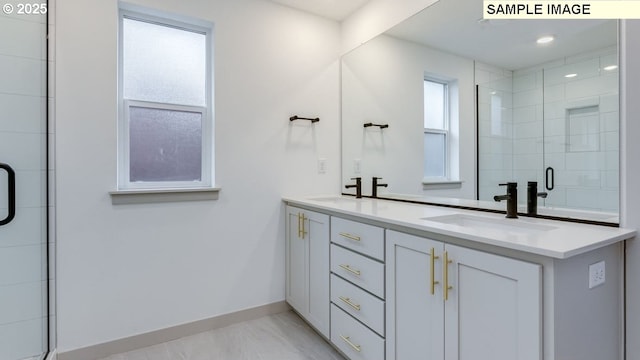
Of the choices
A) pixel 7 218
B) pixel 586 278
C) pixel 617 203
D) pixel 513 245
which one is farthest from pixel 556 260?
pixel 7 218

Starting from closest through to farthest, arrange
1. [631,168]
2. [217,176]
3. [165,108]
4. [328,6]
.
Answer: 1. [631,168]
2. [165,108]
3. [217,176]
4. [328,6]

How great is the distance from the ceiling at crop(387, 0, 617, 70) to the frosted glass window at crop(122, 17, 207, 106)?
4.75 feet

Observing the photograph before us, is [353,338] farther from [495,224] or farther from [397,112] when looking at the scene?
[397,112]

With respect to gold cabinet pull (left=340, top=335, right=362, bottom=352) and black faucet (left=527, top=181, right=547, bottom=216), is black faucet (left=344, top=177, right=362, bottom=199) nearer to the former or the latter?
gold cabinet pull (left=340, top=335, right=362, bottom=352)

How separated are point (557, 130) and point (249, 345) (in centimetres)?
208

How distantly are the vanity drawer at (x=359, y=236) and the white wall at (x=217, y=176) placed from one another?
2.51 feet

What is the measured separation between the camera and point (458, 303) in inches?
48.1

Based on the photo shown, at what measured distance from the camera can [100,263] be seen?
1.94m

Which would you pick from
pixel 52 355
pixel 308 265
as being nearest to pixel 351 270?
pixel 308 265

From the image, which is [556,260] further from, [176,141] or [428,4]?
[176,141]

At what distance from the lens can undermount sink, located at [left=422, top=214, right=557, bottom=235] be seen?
4.42ft

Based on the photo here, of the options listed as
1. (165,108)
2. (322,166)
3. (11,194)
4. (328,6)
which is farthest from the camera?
(322,166)

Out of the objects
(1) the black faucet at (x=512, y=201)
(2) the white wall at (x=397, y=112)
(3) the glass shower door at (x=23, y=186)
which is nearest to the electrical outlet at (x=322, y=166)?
(2) the white wall at (x=397, y=112)

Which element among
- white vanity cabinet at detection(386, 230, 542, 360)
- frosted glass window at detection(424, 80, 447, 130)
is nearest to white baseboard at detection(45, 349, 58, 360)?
white vanity cabinet at detection(386, 230, 542, 360)
